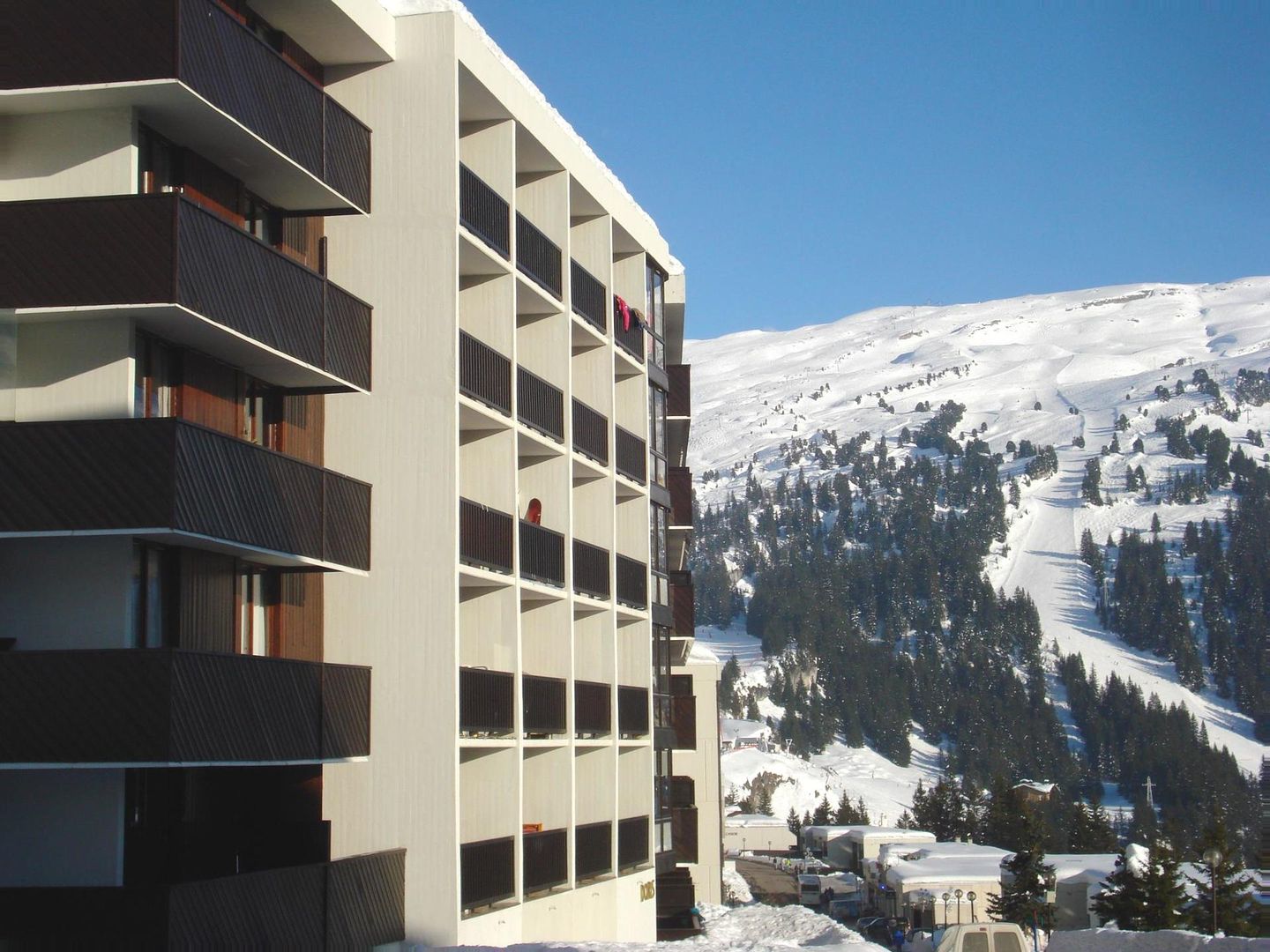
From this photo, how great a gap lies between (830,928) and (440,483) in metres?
23.3

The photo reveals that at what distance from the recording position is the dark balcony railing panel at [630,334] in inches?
1382

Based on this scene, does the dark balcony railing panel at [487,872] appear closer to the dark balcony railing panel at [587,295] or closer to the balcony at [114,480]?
the balcony at [114,480]

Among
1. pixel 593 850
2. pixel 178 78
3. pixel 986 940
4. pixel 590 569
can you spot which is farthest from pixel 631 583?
pixel 178 78

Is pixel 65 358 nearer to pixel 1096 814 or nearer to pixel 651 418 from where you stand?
pixel 651 418

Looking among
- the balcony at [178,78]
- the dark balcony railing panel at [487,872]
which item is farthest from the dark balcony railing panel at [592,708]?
the balcony at [178,78]

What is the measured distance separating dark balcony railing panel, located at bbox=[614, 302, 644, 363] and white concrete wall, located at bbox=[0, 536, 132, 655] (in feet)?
57.8

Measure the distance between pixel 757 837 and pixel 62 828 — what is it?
173m

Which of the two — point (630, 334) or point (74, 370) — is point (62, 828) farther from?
point (630, 334)

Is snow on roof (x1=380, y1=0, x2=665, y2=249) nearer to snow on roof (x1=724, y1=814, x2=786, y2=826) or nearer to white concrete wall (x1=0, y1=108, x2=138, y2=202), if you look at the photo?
white concrete wall (x1=0, y1=108, x2=138, y2=202)

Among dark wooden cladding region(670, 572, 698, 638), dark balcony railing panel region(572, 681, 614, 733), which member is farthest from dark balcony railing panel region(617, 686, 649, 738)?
dark wooden cladding region(670, 572, 698, 638)

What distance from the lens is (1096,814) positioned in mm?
147000

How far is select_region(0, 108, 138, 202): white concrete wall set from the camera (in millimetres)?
18500

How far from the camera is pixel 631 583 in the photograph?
115 ft

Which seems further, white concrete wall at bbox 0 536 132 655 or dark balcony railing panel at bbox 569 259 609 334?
dark balcony railing panel at bbox 569 259 609 334
